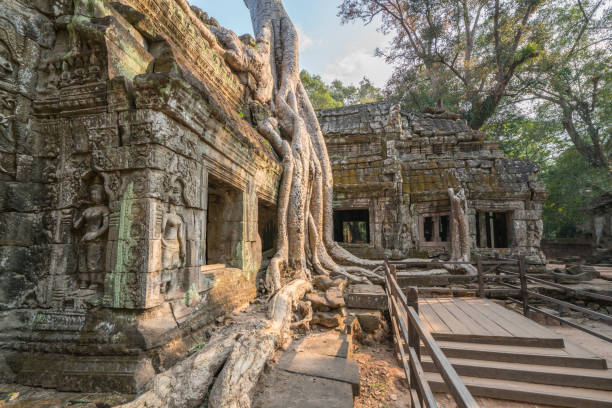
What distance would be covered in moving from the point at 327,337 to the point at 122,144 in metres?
3.14

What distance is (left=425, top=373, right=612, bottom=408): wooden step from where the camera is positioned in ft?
8.84

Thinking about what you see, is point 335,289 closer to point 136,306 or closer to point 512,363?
point 512,363

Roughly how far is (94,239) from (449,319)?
470 centimetres

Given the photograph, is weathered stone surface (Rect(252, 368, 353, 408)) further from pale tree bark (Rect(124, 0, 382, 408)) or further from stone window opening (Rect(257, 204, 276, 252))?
stone window opening (Rect(257, 204, 276, 252))

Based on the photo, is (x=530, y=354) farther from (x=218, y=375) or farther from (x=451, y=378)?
(x=218, y=375)

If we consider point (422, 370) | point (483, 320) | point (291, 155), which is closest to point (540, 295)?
point (483, 320)

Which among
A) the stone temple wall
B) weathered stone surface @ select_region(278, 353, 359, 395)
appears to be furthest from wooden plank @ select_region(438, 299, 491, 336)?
the stone temple wall

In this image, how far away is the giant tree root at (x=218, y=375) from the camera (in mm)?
1840

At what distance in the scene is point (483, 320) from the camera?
159 inches

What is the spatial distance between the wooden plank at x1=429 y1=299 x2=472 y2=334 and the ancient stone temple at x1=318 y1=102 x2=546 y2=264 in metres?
3.54

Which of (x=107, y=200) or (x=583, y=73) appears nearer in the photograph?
(x=107, y=200)

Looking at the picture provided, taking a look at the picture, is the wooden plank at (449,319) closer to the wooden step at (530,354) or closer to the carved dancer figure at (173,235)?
the wooden step at (530,354)

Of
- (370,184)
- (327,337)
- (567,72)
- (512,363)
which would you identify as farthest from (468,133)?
(327,337)

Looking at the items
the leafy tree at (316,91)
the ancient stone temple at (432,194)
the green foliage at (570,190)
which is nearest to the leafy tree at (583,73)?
the green foliage at (570,190)
